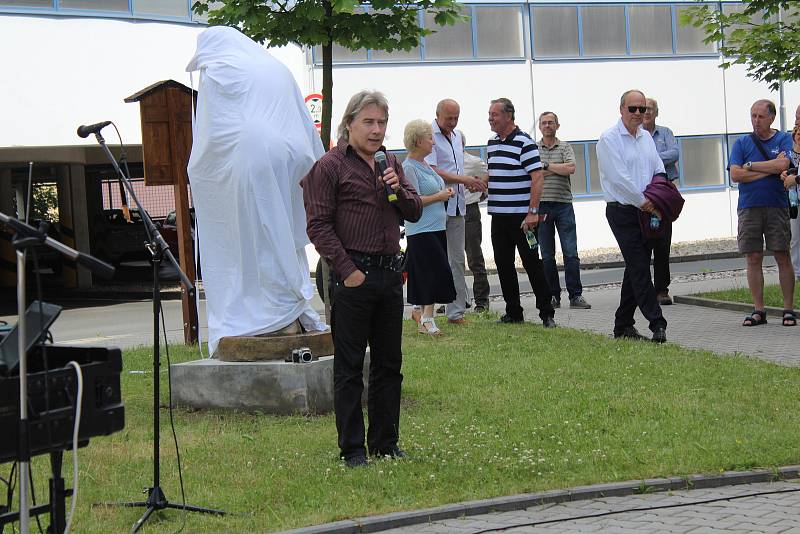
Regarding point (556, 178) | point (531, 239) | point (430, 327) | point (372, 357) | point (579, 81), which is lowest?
point (430, 327)

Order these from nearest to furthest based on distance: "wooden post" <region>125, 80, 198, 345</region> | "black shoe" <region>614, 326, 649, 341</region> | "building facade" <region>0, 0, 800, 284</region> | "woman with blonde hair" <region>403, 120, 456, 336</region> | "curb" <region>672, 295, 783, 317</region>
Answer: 1. "woman with blonde hair" <region>403, 120, 456, 336</region>
2. "black shoe" <region>614, 326, 649, 341</region>
3. "wooden post" <region>125, 80, 198, 345</region>
4. "curb" <region>672, 295, 783, 317</region>
5. "building facade" <region>0, 0, 800, 284</region>

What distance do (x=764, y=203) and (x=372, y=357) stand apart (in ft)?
21.3

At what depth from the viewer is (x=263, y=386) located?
340 inches

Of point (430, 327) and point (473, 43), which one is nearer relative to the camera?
point (430, 327)

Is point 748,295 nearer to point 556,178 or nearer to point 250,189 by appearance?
point 556,178

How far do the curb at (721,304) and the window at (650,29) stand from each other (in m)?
18.0

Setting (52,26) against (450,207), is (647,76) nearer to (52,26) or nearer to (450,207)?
(52,26)

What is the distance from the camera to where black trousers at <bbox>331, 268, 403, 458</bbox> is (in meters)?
7.04

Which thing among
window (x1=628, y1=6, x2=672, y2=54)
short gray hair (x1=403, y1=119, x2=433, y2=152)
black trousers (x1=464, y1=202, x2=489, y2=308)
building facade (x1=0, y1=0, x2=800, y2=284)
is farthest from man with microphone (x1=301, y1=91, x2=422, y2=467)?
window (x1=628, y1=6, x2=672, y2=54)

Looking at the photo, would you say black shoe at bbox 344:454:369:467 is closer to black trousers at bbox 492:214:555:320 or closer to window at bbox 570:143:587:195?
black trousers at bbox 492:214:555:320

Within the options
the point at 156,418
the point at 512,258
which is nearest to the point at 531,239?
the point at 512,258

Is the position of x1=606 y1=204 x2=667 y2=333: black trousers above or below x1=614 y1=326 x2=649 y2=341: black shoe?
above

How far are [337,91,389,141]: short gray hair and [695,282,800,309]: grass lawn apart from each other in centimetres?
782

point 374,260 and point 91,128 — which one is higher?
point 91,128
